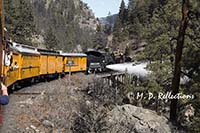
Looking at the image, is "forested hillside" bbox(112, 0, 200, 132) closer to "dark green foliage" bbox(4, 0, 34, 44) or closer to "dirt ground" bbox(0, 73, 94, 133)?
"dirt ground" bbox(0, 73, 94, 133)

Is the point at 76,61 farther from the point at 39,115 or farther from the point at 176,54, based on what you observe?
the point at 39,115

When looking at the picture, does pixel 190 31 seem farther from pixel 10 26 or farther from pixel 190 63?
pixel 10 26

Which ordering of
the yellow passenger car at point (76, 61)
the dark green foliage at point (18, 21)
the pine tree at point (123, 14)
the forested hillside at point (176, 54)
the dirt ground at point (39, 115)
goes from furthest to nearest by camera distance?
1. the pine tree at point (123, 14)
2. the dark green foliage at point (18, 21)
3. the yellow passenger car at point (76, 61)
4. the forested hillside at point (176, 54)
5. the dirt ground at point (39, 115)

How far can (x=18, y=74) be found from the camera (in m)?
22.2

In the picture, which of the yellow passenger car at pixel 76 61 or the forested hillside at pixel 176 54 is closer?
the forested hillside at pixel 176 54

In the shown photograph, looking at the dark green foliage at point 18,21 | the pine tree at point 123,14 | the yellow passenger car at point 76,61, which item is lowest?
the yellow passenger car at point 76,61

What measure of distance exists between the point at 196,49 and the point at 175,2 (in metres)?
11.0

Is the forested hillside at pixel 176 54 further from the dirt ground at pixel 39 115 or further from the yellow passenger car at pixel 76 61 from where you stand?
the yellow passenger car at pixel 76 61

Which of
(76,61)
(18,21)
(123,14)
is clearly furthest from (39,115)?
(123,14)

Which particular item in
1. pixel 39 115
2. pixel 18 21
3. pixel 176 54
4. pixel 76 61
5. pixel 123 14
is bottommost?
pixel 39 115

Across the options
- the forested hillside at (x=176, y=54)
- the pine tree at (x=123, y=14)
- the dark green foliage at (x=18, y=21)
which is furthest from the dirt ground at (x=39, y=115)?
the pine tree at (x=123, y=14)

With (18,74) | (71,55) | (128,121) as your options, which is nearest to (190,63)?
(128,121)

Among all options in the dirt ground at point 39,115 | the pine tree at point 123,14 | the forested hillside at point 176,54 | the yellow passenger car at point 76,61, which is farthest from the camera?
the pine tree at point 123,14

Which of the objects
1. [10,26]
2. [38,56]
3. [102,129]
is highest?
[10,26]
